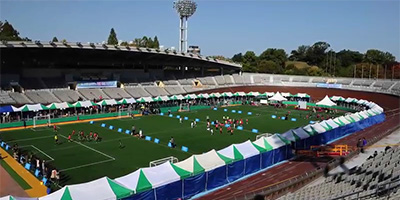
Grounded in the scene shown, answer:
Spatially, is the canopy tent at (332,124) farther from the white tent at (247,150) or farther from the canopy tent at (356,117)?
the white tent at (247,150)

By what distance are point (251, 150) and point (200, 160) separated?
4.56 metres

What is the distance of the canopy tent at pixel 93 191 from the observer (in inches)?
586

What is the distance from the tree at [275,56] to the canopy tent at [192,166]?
372 feet

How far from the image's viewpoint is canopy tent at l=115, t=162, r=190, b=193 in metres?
16.9

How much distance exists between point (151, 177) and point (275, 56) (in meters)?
120

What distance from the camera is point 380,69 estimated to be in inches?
3944

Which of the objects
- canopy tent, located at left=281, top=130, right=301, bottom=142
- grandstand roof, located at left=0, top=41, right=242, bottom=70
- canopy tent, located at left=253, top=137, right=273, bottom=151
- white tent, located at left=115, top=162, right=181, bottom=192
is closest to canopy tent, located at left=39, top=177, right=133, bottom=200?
white tent, located at left=115, top=162, right=181, bottom=192

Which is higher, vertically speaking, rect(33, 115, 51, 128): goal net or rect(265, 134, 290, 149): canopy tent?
rect(265, 134, 290, 149): canopy tent

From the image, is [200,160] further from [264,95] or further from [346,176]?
[264,95]

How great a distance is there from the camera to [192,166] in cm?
1952

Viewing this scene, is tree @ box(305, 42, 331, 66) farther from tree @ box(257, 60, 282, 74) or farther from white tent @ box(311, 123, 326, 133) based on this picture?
white tent @ box(311, 123, 326, 133)

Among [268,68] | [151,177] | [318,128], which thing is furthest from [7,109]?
[268,68]

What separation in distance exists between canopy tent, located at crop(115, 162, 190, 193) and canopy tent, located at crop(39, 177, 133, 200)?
0.56 meters

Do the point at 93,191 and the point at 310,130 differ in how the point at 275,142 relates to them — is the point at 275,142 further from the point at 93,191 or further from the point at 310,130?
the point at 93,191
